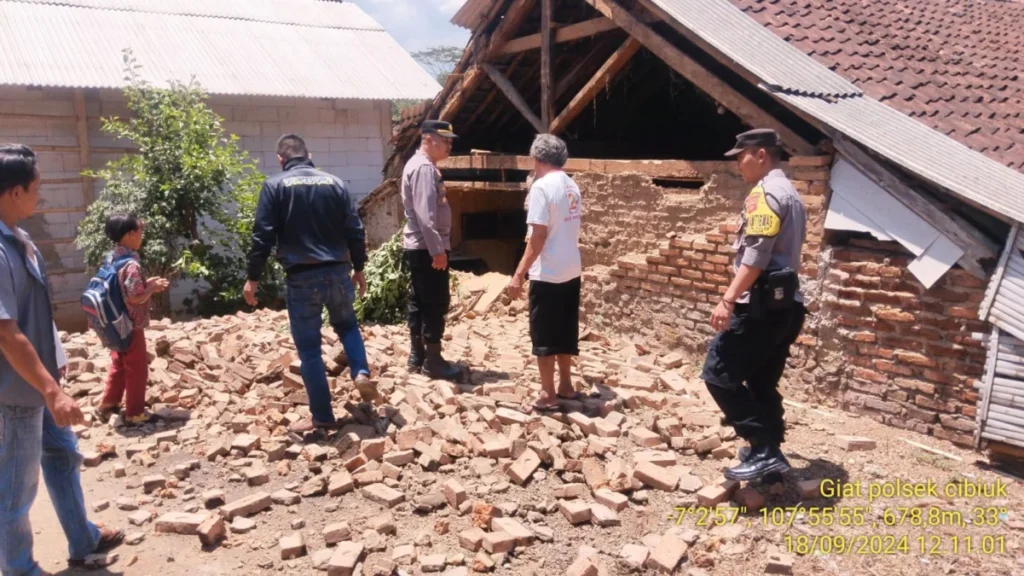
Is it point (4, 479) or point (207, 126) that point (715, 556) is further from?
point (207, 126)

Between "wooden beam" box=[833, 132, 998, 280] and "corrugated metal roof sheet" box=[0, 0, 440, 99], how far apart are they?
325 inches

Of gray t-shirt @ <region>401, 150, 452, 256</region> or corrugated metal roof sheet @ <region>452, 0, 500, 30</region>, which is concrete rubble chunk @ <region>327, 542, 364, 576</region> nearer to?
gray t-shirt @ <region>401, 150, 452, 256</region>

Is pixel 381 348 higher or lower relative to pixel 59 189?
lower

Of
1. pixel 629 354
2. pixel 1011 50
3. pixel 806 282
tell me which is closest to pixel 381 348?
pixel 629 354

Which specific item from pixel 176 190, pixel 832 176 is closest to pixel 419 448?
pixel 832 176

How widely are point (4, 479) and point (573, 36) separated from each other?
6508 mm

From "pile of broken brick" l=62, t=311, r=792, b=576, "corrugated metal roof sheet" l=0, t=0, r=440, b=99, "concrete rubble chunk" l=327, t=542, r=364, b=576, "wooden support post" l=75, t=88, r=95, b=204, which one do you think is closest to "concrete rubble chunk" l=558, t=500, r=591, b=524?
"pile of broken brick" l=62, t=311, r=792, b=576

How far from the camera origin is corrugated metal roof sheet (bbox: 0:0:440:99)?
997 cm

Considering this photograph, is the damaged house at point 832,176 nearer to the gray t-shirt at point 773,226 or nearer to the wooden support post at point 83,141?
the gray t-shirt at point 773,226

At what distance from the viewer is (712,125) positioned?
10.5m

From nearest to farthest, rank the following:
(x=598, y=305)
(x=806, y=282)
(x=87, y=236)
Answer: (x=806, y=282) < (x=598, y=305) < (x=87, y=236)

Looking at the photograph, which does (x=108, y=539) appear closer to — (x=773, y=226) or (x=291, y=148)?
(x=291, y=148)

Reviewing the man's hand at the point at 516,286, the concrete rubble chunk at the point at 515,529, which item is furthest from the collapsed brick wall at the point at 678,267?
the concrete rubble chunk at the point at 515,529

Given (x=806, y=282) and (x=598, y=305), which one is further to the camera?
(x=598, y=305)
